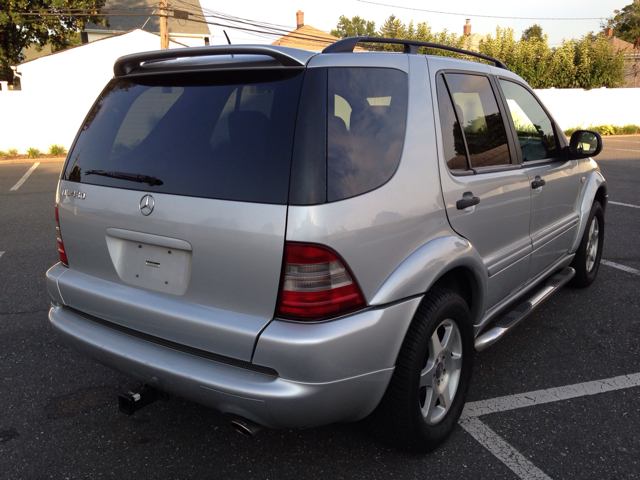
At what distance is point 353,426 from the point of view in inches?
110

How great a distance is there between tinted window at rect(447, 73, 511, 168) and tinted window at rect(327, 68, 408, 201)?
0.55 meters

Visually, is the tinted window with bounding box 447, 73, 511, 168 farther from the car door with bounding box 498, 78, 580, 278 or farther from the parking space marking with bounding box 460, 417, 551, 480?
the parking space marking with bounding box 460, 417, 551, 480

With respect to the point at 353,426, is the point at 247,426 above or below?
above

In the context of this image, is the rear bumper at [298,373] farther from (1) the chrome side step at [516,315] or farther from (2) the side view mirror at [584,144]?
(2) the side view mirror at [584,144]

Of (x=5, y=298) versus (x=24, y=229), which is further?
(x=24, y=229)

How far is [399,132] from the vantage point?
7.66 feet

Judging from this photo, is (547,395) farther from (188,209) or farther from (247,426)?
(188,209)

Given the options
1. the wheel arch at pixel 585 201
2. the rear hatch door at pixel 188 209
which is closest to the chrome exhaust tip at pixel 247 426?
the rear hatch door at pixel 188 209

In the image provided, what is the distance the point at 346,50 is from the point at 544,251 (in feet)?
7.24

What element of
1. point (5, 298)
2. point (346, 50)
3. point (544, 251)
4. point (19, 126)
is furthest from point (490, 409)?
point (19, 126)

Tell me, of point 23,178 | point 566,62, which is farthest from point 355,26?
point 23,178

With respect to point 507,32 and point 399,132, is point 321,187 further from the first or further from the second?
point 507,32

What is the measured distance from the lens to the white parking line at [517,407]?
252 centimetres

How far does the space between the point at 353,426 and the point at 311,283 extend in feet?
3.86
